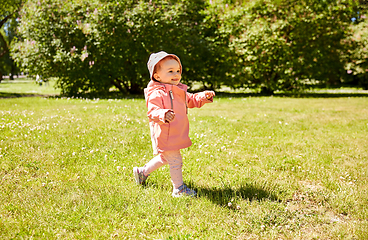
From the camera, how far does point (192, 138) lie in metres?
5.87

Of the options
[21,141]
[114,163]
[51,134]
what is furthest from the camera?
[51,134]

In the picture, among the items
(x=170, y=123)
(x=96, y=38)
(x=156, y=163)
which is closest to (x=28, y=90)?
(x=96, y=38)

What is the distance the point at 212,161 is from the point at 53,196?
224 cm

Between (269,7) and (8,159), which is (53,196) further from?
(269,7)

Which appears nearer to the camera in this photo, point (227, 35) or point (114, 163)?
point (114, 163)

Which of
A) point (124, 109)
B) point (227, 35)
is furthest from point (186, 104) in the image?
point (227, 35)

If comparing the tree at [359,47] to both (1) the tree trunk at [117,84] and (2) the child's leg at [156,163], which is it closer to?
(1) the tree trunk at [117,84]

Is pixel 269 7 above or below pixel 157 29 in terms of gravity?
above

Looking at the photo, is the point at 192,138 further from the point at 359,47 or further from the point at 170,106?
the point at 359,47

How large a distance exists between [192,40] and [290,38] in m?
4.73

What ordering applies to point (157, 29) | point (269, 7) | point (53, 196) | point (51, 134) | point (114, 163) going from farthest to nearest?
point (269, 7), point (157, 29), point (51, 134), point (114, 163), point (53, 196)

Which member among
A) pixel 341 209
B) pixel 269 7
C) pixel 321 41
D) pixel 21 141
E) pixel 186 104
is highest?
pixel 269 7

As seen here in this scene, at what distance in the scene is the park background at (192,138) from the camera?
2943mm

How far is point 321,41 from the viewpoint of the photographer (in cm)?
1522
